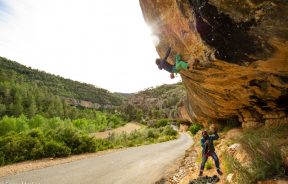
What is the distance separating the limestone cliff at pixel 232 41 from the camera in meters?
5.25

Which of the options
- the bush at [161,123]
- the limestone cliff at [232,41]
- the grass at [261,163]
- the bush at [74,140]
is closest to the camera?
the limestone cliff at [232,41]

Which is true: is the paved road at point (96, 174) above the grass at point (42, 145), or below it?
below

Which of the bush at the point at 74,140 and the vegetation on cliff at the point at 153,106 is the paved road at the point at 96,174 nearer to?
the bush at the point at 74,140

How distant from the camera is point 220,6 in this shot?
17.6 ft

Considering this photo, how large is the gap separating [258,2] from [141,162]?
Answer: 15.2 metres

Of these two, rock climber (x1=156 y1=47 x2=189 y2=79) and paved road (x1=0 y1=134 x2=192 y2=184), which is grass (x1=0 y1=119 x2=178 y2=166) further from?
rock climber (x1=156 y1=47 x2=189 y2=79)

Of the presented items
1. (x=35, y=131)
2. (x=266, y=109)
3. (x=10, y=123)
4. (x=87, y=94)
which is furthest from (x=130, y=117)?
(x=266, y=109)

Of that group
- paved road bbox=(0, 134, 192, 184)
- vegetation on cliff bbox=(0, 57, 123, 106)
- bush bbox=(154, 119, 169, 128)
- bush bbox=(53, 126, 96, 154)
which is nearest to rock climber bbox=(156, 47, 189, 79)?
paved road bbox=(0, 134, 192, 184)

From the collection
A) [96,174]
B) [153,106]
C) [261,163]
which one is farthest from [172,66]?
[153,106]

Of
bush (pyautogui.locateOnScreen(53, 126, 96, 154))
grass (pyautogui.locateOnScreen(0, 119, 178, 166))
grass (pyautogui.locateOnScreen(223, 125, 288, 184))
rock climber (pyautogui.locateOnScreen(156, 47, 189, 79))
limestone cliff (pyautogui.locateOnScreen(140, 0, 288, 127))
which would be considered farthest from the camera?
bush (pyautogui.locateOnScreen(53, 126, 96, 154))

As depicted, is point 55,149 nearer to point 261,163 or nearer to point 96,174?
point 96,174

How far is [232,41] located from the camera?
5980 millimetres

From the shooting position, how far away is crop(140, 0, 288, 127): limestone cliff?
5250 millimetres

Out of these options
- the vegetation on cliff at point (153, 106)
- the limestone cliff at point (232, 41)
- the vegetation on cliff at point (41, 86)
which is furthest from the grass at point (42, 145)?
the vegetation on cliff at point (153, 106)
